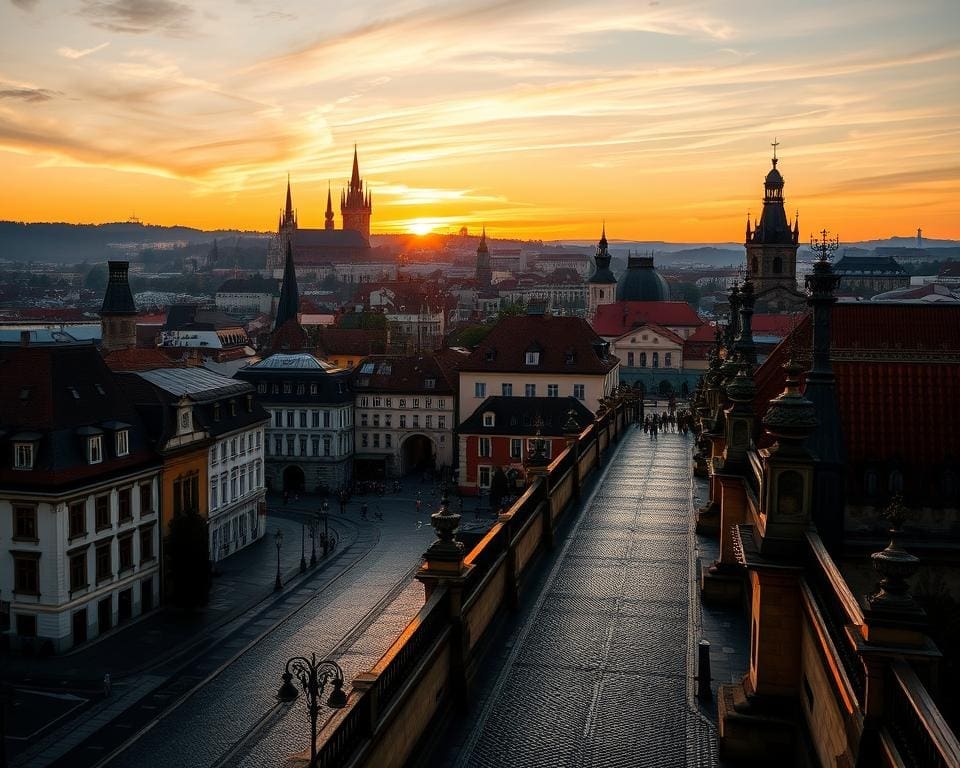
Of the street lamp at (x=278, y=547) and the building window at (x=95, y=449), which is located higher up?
the building window at (x=95, y=449)

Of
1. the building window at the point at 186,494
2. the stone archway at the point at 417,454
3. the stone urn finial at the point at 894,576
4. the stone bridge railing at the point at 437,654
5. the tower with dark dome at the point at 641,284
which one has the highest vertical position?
the tower with dark dome at the point at 641,284

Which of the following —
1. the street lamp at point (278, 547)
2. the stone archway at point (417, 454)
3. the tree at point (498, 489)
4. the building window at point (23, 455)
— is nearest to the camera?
the building window at point (23, 455)

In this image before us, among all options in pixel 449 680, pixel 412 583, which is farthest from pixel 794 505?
pixel 412 583

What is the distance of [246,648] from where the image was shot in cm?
4144

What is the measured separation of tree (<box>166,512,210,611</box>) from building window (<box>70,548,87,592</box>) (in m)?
5.22

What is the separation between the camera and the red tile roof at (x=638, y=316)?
430 ft

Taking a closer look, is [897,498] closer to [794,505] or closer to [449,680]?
[794,505]

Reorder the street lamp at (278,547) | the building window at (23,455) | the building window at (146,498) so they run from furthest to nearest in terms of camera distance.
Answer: the street lamp at (278,547) → the building window at (146,498) → the building window at (23,455)

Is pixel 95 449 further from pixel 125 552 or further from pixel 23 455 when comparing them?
pixel 125 552

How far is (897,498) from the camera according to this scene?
39.3 feet

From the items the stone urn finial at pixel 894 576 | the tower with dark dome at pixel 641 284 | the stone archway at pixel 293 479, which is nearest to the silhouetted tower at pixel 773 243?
the tower with dark dome at pixel 641 284

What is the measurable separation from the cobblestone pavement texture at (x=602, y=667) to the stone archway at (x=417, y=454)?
194 ft

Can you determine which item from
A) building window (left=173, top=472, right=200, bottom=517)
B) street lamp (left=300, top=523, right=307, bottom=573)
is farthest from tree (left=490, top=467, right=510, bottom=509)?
building window (left=173, top=472, right=200, bottom=517)

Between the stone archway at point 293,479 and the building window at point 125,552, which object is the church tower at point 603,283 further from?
the building window at point 125,552
